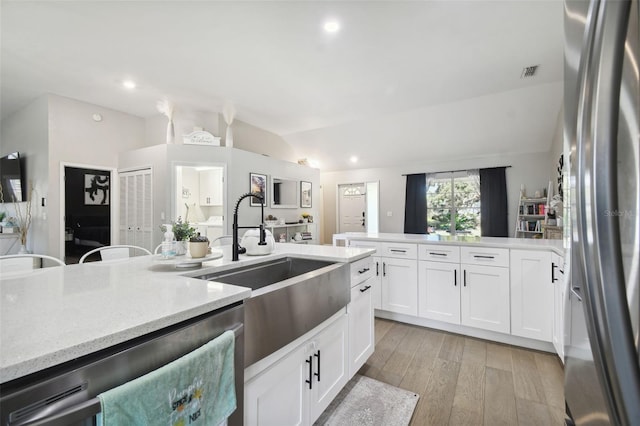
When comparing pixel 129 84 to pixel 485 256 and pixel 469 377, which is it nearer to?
pixel 485 256

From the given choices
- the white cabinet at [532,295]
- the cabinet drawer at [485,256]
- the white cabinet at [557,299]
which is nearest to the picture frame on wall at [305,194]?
the cabinet drawer at [485,256]

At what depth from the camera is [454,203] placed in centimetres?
646

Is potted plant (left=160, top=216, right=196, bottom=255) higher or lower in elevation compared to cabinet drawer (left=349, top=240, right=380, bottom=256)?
higher

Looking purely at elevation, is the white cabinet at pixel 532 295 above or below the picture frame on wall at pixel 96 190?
below

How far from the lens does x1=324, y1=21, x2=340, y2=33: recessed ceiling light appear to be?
253 cm

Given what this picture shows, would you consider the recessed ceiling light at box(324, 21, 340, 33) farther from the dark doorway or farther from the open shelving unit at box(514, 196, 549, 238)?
the open shelving unit at box(514, 196, 549, 238)

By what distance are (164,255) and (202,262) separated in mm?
188

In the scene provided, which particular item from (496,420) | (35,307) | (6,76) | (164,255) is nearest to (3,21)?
(6,76)

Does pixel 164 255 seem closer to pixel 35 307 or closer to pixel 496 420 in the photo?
pixel 35 307

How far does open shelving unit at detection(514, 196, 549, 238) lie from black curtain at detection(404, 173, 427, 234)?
1.87 metres

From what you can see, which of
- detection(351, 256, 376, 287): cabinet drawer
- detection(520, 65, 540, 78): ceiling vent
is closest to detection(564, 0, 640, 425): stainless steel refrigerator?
detection(351, 256, 376, 287): cabinet drawer

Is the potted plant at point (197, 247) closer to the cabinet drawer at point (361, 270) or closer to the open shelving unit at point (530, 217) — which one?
the cabinet drawer at point (361, 270)

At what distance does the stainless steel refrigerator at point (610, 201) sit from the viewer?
321 millimetres

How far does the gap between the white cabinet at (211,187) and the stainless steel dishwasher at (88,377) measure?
4.72m
